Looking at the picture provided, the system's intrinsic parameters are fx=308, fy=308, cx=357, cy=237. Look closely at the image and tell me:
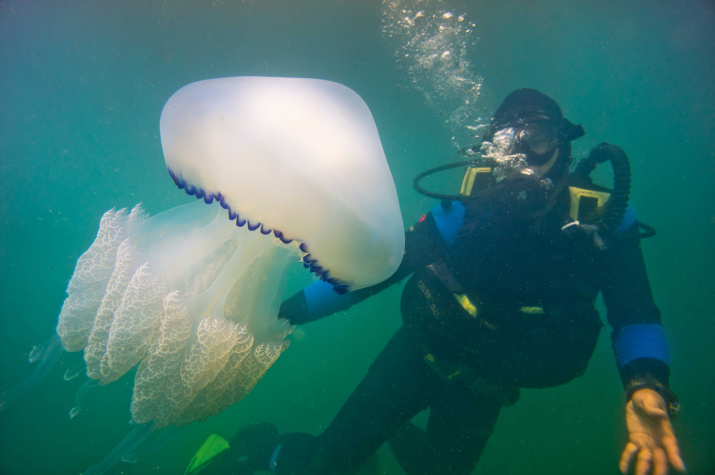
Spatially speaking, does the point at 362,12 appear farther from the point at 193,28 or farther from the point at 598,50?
the point at 598,50

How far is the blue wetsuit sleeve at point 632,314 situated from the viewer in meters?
1.84

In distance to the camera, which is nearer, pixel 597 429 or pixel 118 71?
pixel 118 71

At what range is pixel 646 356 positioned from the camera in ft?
6.14

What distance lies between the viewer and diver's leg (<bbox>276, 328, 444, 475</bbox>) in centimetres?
276

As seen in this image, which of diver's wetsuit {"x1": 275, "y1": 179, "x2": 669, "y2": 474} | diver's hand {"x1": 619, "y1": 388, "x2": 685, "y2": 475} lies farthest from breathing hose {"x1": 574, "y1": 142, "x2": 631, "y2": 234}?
diver's hand {"x1": 619, "y1": 388, "x2": 685, "y2": 475}

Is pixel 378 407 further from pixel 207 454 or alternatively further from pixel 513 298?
pixel 207 454

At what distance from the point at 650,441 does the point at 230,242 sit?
7.51ft

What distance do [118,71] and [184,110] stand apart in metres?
14.2

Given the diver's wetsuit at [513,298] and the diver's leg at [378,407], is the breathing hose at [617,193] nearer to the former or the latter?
the diver's wetsuit at [513,298]

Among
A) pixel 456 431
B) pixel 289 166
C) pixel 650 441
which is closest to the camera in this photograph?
pixel 289 166

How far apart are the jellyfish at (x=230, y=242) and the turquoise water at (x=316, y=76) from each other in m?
4.97

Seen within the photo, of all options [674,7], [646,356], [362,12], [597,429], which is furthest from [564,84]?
[646,356]

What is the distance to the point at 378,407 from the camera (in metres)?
2.79

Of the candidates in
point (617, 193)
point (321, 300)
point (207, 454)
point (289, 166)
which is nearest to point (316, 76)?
point (321, 300)
